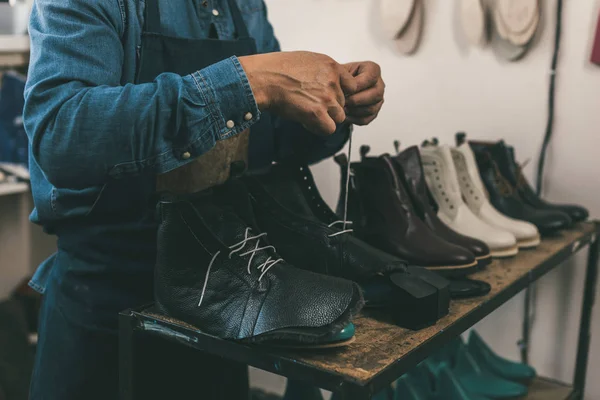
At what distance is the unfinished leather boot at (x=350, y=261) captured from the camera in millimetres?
906

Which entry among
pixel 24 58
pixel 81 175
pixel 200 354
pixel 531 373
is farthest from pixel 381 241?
pixel 24 58

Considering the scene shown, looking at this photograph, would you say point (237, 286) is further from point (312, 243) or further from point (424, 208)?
point (424, 208)

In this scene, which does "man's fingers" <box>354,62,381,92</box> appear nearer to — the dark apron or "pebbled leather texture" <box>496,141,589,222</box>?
the dark apron

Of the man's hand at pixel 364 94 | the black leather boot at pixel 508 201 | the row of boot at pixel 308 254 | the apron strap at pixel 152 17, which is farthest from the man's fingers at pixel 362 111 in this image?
the black leather boot at pixel 508 201

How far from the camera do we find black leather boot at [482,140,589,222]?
5.34 feet

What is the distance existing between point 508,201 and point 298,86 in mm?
840

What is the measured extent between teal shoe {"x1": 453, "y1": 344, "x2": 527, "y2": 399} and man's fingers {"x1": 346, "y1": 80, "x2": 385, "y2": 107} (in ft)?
2.85

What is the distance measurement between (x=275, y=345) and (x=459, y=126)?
4.20ft

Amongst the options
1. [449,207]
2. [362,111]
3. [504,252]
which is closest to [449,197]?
[449,207]

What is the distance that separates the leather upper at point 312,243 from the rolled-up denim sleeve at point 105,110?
164 mm

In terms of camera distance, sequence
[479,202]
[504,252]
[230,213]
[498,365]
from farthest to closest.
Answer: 1. [498,365]
2. [479,202]
3. [504,252]
4. [230,213]

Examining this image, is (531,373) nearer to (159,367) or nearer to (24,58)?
(159,367)

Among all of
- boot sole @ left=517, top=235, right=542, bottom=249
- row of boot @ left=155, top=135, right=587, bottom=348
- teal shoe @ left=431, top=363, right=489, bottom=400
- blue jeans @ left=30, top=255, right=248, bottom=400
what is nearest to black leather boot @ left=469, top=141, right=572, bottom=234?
boot sole @ left=517, top=235, right=542, bottom=249

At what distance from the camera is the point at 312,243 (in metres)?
0.97
